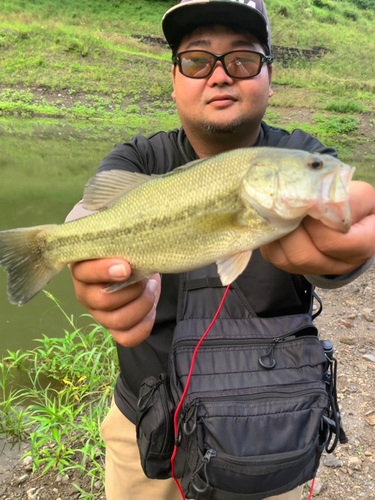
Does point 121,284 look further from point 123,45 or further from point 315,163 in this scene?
point 123,45

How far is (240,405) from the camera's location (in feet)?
5.54

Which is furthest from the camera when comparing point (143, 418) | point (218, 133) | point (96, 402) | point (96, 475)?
point (96, 402)

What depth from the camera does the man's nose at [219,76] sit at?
238 cm

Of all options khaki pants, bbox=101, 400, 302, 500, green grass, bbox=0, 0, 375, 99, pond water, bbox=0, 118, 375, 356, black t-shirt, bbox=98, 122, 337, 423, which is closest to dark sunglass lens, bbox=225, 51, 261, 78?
black t-shirt, bbox=98, 122, 337, 423

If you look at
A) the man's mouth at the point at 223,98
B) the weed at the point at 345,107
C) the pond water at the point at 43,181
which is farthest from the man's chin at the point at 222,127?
the weed at the point at 345,107

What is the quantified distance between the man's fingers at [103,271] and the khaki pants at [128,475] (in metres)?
1.19

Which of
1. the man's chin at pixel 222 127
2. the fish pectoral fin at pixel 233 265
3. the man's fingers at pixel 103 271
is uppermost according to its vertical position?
the man's chin at pixel 222 127

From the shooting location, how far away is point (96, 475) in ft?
9.54

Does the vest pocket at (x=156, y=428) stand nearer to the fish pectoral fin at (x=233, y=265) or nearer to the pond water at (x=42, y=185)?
the fish pectoral fin at (x=233, y=265)

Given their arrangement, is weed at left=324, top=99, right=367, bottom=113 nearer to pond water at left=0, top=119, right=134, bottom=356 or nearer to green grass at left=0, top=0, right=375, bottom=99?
green grass at left=0, top=0, right=375, bottom=99

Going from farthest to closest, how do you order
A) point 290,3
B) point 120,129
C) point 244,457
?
point 290,3 < point 120,129 < point 244,457

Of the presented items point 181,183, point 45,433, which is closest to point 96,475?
point 45,433

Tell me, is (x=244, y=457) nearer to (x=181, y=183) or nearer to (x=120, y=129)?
(x=181, y=183)

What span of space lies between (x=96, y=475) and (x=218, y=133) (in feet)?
9.29
